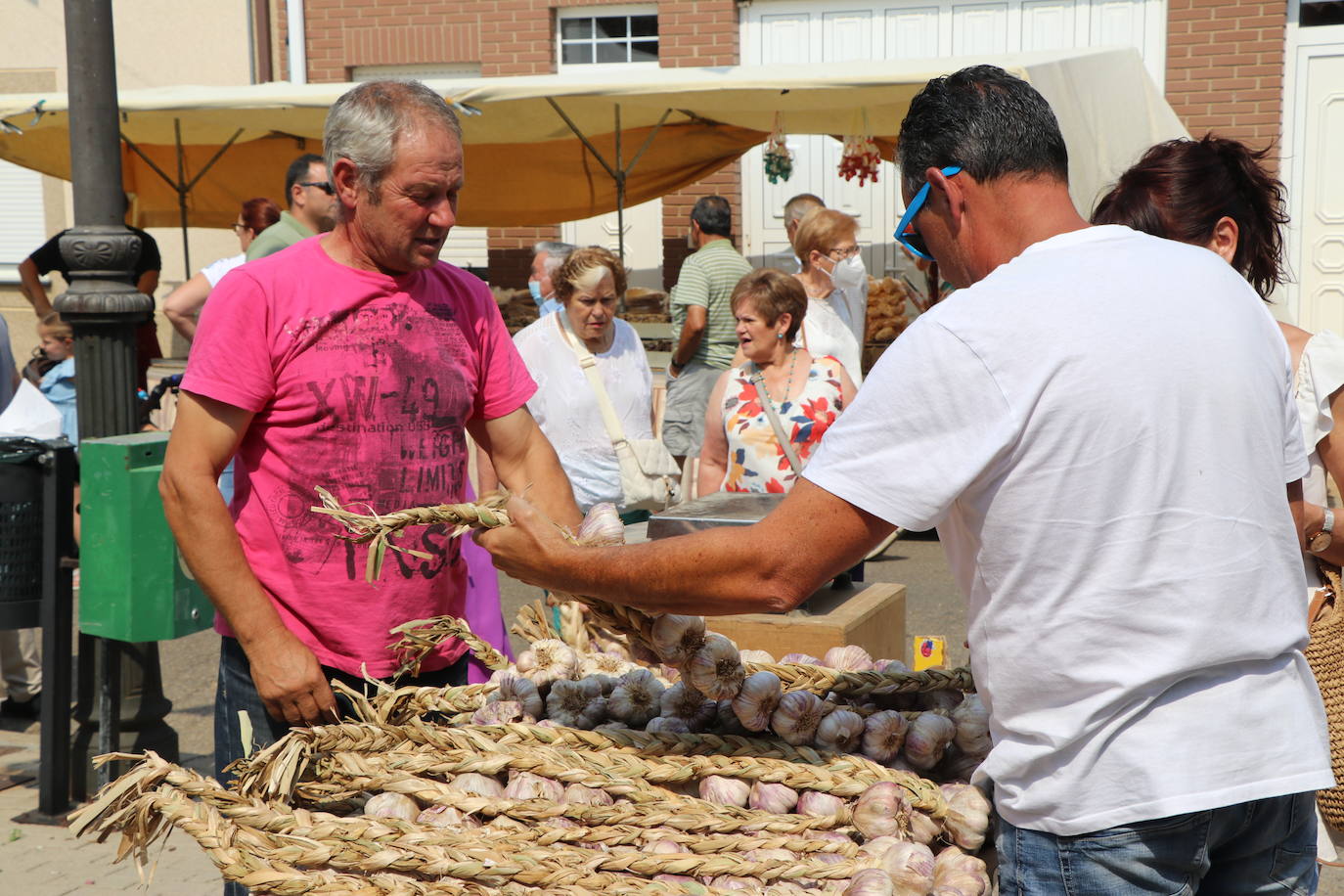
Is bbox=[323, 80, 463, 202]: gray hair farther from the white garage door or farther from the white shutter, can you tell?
the white shutter

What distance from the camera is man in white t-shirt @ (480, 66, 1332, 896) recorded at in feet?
4.99

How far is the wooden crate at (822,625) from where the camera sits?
134 inches

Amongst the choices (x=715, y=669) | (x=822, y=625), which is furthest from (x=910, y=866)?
(x=822, y=625)

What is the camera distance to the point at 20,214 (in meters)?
13.4

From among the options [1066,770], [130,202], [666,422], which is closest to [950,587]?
[666,422]

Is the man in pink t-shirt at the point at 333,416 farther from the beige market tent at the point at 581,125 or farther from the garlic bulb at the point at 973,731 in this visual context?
the beige market tent at the point at 581,125

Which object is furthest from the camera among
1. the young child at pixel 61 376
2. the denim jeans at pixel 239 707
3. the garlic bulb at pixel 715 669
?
the young child at pixel 61 376

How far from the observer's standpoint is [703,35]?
37.7 ft

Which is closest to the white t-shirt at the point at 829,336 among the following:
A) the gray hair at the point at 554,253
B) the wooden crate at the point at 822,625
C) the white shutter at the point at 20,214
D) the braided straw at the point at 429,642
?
the gray hair at the point at 554,253

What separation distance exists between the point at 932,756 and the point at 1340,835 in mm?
1510

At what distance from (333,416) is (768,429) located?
268 cm

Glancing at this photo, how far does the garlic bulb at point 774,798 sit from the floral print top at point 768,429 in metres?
2.83

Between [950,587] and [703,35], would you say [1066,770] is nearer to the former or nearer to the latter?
[950,587]

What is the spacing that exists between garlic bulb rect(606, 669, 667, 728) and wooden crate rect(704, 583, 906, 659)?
1.13m
